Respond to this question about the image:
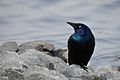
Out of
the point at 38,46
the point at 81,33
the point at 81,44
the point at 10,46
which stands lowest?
the point at 38,46

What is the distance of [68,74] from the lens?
173 inches

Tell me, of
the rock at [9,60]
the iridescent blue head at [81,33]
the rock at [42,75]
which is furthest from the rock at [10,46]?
the rock at [42,75]

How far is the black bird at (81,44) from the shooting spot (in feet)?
20.9

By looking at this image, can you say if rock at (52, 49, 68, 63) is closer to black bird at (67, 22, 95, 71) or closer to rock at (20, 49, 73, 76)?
black bird at (67, 22, 95, 71)

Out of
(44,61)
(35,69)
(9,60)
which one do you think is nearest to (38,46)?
(44,61)

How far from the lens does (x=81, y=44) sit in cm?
647

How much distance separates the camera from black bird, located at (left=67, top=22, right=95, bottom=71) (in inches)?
251

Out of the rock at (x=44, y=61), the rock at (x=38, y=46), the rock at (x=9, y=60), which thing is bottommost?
the rock at (x=38, y=46)

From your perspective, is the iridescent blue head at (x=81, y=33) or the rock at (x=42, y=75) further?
the iridescent blue head at (x=81, y=33)

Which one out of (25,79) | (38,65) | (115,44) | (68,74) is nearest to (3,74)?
(25,79)

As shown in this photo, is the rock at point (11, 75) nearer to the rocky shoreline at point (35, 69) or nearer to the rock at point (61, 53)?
the rocky shoreline at point (35, 69)

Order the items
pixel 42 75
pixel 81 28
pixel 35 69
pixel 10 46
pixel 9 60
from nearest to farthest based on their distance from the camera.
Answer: pixel 42 75, pixel 35 69, pixel 9 60, pixel 81 28, pixel 10 46

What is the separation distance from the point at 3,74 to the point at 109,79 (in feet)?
6.17

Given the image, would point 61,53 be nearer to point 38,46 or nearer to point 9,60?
point 38,46
